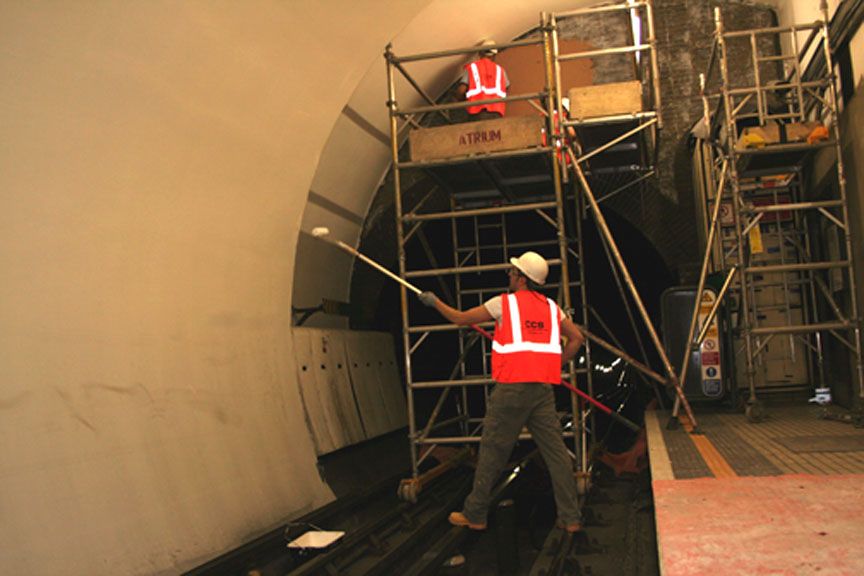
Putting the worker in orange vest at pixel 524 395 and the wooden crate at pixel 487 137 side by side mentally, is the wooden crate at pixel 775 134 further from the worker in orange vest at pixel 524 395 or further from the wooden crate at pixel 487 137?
the worker in orange vest at pixel 524 395

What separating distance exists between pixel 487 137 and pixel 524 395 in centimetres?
258

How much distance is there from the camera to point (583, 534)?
5883mm

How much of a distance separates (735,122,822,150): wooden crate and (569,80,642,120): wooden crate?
1081 mm

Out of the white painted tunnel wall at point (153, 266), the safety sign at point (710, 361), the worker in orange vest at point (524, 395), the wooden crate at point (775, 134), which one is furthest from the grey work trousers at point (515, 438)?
the safety sign at point (710, 361)

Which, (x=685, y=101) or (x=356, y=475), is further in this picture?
(x=685, y=101)

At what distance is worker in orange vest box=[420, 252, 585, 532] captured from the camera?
5461 millimetres

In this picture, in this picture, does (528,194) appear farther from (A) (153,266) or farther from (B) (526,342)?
(A) (153,266)

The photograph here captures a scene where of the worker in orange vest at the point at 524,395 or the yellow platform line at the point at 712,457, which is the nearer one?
the yellow platform line at the point at 712,457

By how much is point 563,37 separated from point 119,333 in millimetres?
7956

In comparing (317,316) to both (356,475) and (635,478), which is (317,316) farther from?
(635,478)

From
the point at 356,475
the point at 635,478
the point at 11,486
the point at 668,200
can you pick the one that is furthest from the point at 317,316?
the point at 11,486

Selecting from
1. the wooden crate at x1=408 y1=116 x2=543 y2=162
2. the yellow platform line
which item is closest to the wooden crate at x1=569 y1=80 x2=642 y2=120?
the wooden crate at x1=408 y1=116 x2=543 y2=162

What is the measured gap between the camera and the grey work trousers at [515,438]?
5.48 meters

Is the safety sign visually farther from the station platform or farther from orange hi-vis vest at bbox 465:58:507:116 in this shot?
orange hi-vis vest at bbox 465:58:507:116
